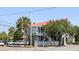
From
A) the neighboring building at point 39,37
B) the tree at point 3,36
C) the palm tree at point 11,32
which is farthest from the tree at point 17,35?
the neighboring building at point 39,37

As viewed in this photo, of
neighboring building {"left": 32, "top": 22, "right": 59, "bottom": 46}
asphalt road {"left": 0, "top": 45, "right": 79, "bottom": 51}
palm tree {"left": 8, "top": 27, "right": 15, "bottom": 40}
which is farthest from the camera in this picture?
asphalt road {"left": 0, "top": 45, "right": 79, "bottom": 51}

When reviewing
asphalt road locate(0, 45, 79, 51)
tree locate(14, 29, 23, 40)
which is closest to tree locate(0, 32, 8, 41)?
tree locate(14, 29, 23, 40)

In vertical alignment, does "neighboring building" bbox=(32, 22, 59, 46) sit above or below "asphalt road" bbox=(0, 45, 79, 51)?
above

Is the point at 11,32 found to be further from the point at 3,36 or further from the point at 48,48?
the point at 48,48

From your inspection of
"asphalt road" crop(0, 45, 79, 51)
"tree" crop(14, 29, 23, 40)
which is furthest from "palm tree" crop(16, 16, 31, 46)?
"asphalt road" crop(0, 45, 79, 51)

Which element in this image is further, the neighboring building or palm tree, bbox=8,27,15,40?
the neighboring building

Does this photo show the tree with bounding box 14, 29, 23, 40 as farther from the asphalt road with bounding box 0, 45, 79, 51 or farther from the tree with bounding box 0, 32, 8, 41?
the asphalt road with bounding box 0, 45, 79, 51

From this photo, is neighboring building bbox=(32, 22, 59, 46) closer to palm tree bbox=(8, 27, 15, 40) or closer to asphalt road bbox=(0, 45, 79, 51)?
asphalt road bbox=(0, 45, 79, 51)

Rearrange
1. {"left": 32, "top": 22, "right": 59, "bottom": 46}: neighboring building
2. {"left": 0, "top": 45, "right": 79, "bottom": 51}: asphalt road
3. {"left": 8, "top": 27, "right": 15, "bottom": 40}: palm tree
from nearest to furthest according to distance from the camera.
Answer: {"left": 8, "top": 27, "right": 15, "bottom": 40}: palm tree < {"left": 32, "top": 22, "right": 59, "bottom": 46}: neighboring building < {"left": 0, "top": 45, "right": 79, "bottom": 51}: asphalt road

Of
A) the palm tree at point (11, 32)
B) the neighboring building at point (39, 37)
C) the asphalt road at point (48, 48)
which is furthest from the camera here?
the asphalt road at point (48, 48)

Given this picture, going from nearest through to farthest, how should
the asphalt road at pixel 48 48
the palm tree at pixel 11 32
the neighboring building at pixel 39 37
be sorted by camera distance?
the palm tree at pixel 11 32
the neighboring building at pixel 39 37
the asphalt road at pixel 48 48

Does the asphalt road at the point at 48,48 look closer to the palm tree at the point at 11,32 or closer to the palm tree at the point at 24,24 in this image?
the palm tree at the point at 24,24

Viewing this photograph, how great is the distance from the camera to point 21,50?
27.4 feet
